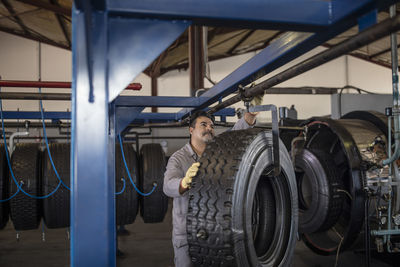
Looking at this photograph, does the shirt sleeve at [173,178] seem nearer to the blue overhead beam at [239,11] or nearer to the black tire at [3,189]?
the blue overhead beam at [239,11]

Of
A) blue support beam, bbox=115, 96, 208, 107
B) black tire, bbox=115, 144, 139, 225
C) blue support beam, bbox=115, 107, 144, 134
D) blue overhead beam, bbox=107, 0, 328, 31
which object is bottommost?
black tire, bbox=115, 144, 139, 225

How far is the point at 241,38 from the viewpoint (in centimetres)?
1038

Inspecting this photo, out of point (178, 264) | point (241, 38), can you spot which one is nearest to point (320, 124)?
point (178, 264)

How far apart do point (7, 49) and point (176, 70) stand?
5.47 meters

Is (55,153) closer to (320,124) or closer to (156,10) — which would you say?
(320,124)

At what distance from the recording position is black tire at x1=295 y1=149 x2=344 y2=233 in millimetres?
3062

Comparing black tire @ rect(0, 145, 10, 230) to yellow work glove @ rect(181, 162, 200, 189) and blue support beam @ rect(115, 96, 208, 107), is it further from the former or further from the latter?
yellow work glove @ rect(181, 162, 200, 189)

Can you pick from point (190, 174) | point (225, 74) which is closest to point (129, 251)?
point (190, 174)

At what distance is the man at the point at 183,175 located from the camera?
1.88m

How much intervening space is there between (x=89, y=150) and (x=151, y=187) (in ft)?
10.3

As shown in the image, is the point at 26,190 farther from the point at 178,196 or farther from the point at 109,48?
the point at 109,48

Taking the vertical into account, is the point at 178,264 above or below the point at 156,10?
below

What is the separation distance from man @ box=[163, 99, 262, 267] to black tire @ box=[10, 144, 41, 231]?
7.79ft

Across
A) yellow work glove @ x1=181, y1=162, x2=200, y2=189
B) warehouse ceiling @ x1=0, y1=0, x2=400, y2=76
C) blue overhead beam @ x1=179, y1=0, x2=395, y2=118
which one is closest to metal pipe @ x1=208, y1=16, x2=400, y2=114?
blue overhead beam @ x1=179, y1=0, x2=395, y2=118
